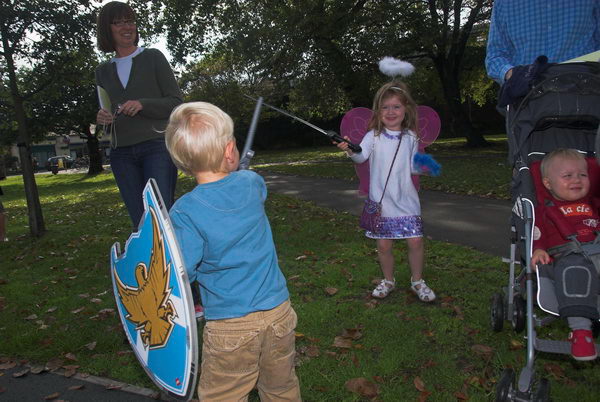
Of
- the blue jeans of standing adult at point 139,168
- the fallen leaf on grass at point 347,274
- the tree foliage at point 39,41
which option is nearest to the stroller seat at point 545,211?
the fallen leaf on grass at point 347,274

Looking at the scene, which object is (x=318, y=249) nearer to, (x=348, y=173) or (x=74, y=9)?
(x=74, y=9)

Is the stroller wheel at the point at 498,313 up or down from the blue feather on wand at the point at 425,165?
down

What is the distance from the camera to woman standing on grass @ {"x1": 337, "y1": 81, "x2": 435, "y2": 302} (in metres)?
4.39

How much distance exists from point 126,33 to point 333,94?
791 inches

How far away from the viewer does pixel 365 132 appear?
4.77 metres

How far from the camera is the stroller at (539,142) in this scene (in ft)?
9.89

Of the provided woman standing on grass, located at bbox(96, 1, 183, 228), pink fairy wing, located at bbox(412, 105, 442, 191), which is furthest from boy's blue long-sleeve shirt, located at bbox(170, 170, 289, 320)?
pink fairy wing, located at bbox(412, 105, 442, 191)

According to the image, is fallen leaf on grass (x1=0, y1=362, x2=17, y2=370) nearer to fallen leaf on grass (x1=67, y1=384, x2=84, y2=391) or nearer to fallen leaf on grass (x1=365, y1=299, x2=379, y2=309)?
fallen leaf on grass (x1=67, y1=384, x2=84, y2=391)

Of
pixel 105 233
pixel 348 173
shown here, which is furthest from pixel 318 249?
pixel 348 173

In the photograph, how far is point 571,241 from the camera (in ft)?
9.91

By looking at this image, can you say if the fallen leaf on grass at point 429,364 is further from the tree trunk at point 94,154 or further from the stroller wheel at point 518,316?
the tree trunk at point 94,154

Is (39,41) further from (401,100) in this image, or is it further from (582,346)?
(582,346)

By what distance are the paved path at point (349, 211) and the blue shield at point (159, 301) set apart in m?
1.24

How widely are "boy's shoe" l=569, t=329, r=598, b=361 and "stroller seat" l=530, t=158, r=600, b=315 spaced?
0.63ft
